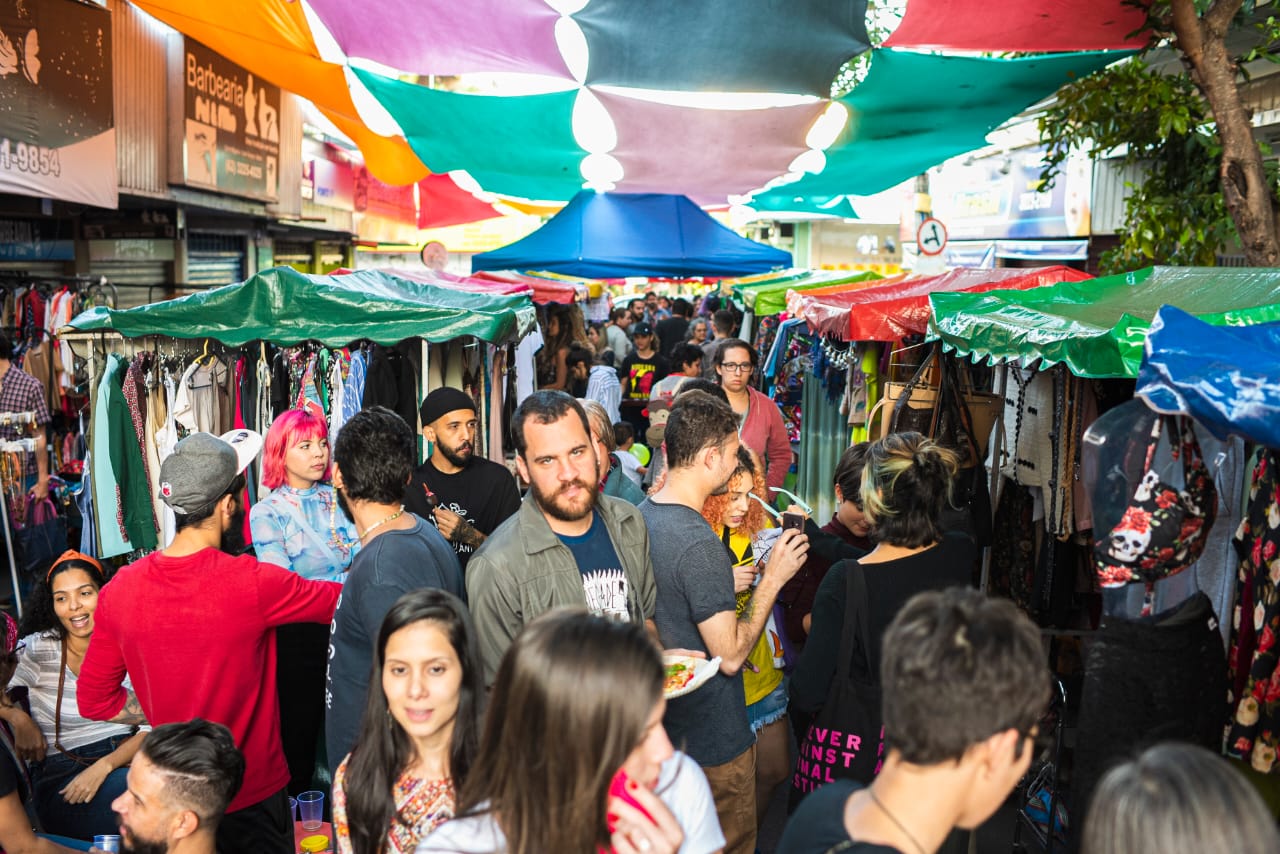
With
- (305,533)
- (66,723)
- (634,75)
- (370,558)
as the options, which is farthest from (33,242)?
(370,558)

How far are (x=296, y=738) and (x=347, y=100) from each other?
23.2 ft

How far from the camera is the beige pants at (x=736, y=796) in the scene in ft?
11.7

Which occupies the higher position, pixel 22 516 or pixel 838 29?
pixel 838 29

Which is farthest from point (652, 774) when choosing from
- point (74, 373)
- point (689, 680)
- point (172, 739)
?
point (74, 373)

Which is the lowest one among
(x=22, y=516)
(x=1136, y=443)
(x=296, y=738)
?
(x=296, y=738)

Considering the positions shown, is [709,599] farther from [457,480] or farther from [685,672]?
[457,480]

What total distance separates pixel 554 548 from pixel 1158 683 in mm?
1747

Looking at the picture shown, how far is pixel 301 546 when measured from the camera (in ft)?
15.1

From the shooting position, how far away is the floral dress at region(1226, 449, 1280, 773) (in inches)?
113

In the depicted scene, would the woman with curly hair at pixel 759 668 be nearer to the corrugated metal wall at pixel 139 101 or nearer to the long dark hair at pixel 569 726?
the long dark hair at pixel 569 726

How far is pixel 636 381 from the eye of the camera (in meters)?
12.7

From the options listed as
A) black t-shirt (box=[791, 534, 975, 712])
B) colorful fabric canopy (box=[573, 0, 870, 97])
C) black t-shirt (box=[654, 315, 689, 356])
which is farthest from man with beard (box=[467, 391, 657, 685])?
black t-shirt (box=[654, 315, 689, 356])

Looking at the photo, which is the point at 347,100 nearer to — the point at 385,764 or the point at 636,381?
the point at 636,381

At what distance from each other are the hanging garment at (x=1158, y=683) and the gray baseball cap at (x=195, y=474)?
276 cm
